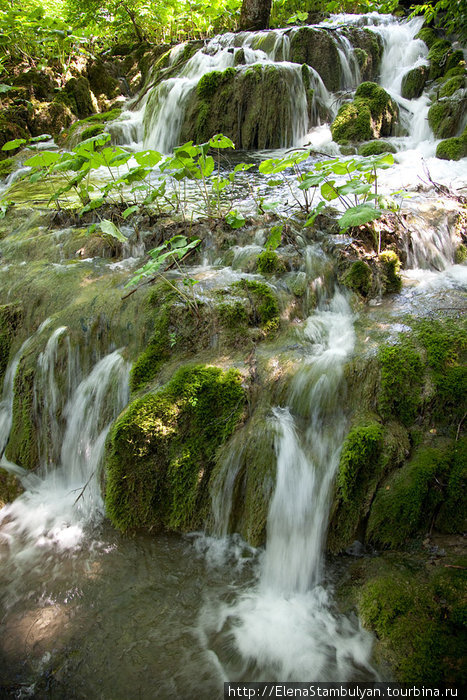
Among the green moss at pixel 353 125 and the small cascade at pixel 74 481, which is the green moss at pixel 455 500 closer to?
the small cascade at pixel 74 481

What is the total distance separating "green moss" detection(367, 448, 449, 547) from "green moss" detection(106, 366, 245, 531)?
1114 mm

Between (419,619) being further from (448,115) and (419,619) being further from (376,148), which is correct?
(448,115)

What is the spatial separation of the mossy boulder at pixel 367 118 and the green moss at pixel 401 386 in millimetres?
6961

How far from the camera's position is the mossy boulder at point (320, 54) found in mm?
10336

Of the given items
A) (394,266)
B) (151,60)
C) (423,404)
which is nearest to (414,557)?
(423,404)

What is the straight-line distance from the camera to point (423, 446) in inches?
105

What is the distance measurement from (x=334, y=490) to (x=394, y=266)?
231 centimetres

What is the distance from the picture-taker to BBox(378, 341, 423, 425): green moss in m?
2.79

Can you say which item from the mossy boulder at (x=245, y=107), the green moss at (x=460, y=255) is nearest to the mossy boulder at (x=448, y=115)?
the mossy boulder at (x=245, y=107)

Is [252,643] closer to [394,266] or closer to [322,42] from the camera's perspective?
[394,266]

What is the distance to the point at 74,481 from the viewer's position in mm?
3525

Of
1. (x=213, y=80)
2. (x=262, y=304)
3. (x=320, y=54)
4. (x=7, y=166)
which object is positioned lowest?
(x=262, y=304)

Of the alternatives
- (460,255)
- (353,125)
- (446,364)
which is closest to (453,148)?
(353,125)

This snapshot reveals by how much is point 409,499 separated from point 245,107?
9.19m
